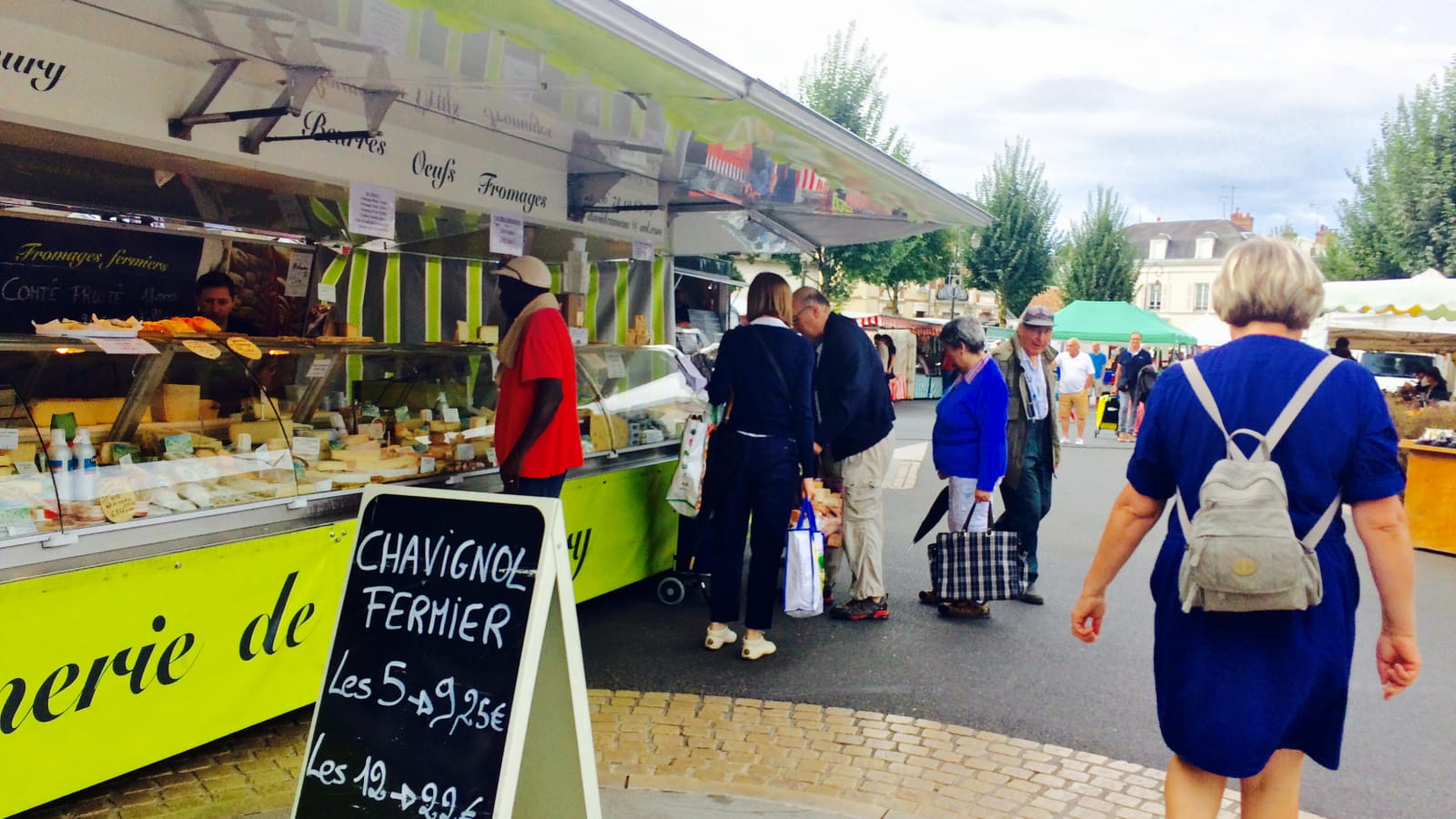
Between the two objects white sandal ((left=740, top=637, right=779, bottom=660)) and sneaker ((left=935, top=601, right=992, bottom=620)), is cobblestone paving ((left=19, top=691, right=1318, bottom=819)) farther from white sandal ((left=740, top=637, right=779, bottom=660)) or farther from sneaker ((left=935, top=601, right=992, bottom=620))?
sneaker ((left=935, top=601, right=992, bottom=620))

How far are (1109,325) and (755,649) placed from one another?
17.7 meters

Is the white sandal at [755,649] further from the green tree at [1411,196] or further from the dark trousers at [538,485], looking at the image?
the green tree at [1411,196]

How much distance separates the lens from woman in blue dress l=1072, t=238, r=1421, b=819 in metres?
2.21

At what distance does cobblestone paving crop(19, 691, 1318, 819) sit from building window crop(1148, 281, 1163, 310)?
73641 mm

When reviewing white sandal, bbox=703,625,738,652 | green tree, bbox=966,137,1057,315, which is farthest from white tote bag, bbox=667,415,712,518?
green tree, bbox=966,137,1057,315

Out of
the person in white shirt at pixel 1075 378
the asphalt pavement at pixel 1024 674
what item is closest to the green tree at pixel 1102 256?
the person in white shirt at pixel 1075 378

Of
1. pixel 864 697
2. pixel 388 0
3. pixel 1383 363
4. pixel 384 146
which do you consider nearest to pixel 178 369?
pixel 384 146

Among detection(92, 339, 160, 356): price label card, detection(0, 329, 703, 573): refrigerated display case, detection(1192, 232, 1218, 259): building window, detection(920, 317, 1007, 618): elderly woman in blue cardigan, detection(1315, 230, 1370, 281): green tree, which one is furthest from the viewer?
detection(1192, 232, 1218, 259): building window

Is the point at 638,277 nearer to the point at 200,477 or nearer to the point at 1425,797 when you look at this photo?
the point at 200,477

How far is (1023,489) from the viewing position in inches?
227

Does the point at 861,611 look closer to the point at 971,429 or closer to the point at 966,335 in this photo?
the point at 971,429

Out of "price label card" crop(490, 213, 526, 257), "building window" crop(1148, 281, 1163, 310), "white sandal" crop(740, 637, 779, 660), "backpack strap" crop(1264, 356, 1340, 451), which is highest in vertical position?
"building window" crop(1148, 281, 1163, 310)

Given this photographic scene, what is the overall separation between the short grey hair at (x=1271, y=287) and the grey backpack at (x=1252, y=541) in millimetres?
155

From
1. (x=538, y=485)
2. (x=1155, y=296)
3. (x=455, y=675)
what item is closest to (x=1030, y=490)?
(x=538, y=485)
